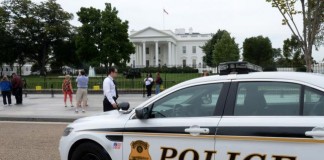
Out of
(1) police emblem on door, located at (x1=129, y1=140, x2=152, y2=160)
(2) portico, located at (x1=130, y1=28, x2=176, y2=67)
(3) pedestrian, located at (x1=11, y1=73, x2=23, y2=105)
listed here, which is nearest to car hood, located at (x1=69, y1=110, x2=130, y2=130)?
(1) police emblem on door, located at (x1=129, y1=140, x2=152, y2=160)

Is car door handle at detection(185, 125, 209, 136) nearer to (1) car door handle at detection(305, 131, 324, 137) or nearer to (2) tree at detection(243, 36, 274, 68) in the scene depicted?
(1) car door handle at detection(305, 131, 324, 137)

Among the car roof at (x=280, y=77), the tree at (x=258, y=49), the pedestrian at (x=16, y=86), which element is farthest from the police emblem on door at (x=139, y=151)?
the tree at (x=258, y=49)

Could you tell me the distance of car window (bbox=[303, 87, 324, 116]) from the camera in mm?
3941

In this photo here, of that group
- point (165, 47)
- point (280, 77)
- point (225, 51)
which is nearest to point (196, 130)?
point (280, 77)

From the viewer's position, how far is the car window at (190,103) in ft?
15.0

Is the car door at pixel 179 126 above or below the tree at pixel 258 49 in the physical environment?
below

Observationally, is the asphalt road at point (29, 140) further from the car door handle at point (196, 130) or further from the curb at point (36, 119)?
the car door handle at point (196, 130)

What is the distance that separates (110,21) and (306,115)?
170ft

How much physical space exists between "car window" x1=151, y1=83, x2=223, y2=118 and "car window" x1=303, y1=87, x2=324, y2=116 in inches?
36.7

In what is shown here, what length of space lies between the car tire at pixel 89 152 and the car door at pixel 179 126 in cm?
36

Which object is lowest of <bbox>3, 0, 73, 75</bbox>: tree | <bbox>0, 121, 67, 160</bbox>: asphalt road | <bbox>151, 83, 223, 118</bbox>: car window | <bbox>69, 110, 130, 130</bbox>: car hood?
<bbox>0, 121, 67, 160</bbox>: asphalt road

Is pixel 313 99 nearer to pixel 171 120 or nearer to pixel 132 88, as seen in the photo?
pixel 171 120

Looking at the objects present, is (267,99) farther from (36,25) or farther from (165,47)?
(165,47)

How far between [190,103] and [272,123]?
109 centimetres
